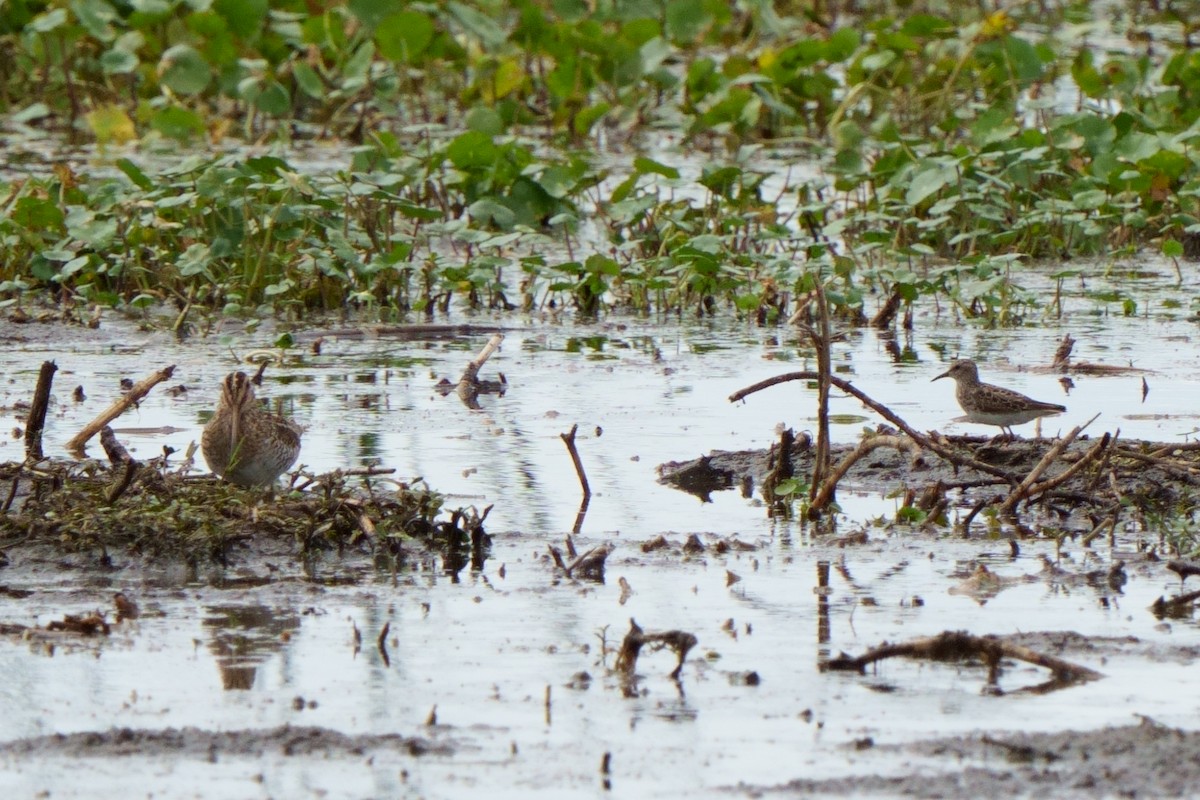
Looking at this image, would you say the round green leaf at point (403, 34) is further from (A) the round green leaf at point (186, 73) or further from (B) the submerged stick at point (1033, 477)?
(B) the submerged stick at point (1033, 477)

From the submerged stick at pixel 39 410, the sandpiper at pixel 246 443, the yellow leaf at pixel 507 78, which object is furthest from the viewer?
the yellow leaf at pixel 507 78

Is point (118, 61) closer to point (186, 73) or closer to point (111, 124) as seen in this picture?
point (186, 73)

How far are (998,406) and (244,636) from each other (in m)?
3.65

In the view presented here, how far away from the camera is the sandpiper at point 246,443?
7.03 m

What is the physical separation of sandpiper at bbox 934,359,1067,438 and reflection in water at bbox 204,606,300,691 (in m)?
3.40

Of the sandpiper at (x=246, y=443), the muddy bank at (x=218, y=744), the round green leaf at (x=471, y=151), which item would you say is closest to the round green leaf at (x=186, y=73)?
the round green leaf at (x=471, y=151)

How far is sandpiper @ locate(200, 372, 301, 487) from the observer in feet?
23.1

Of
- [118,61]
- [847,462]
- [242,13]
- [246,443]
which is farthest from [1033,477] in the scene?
[118,61]

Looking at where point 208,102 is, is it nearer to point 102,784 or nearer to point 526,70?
point 526,70

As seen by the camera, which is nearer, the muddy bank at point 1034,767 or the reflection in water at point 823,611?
the muddy bank at point 1034,767

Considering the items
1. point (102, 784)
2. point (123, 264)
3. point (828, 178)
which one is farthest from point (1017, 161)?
point (102, 784)

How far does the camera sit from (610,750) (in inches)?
183

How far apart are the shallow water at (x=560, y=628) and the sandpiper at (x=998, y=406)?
330mm

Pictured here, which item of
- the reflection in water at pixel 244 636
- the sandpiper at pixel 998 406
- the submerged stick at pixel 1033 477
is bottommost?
the reflection in water at pixel 244 636
